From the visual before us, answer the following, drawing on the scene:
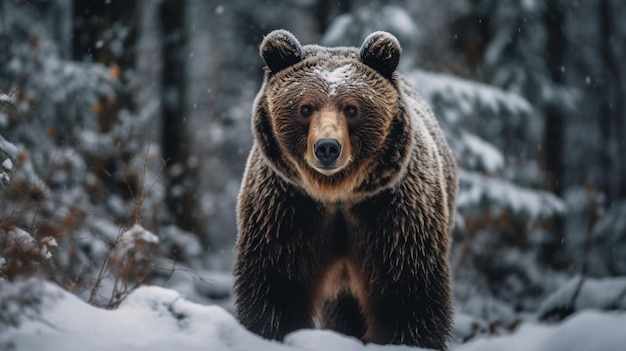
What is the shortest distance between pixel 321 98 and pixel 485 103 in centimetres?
633

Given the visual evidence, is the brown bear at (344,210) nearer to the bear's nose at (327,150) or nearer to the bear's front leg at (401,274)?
the bear's front leg at (401,274)

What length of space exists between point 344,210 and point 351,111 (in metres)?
0.68

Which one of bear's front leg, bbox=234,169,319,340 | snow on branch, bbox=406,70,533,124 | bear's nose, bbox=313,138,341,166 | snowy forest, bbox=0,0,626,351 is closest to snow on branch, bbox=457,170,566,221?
snowy forest, bbox=0,0,626,351

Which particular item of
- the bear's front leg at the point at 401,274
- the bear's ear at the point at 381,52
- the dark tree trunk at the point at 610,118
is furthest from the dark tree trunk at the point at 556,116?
the bear's ear at the point at 381,52

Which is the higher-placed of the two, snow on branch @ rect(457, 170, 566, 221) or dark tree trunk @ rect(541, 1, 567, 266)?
dark tree trunk @ rect(541, 1, 567, 266)

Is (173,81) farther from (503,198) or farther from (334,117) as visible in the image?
(334,117)

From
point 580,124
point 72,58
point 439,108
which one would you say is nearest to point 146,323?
point 439,108

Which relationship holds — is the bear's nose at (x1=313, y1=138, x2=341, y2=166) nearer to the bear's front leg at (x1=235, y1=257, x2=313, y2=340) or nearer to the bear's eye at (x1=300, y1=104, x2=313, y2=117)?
the bear's eye at (x1=300, y1=104, x2=313, y2=117)

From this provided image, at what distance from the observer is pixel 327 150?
3854mm

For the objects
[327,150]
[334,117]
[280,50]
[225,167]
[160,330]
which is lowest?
[225,167]

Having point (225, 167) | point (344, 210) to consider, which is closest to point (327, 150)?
point (344, 210)

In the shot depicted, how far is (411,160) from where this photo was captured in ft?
15.1

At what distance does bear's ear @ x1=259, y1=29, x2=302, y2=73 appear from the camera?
437 cm

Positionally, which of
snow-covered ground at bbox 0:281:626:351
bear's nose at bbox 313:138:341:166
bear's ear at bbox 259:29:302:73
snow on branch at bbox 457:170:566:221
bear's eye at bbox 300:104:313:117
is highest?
bear's ear at bbox 259:29:302:73
